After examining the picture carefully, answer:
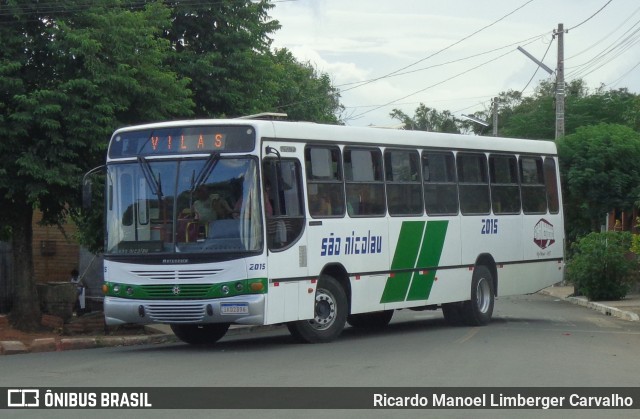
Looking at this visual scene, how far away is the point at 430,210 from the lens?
1891cm

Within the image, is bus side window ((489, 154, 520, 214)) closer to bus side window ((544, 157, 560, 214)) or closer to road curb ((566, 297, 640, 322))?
bus side window ((544, 157, 560, 214))

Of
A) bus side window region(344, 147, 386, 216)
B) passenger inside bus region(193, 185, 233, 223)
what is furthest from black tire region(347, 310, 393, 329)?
passenger inside bus region(193, 185, 233, 223)

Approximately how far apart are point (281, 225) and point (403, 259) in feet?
11.3

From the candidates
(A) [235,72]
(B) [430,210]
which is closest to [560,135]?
(A) [235,72]

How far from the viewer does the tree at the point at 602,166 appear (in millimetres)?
30734

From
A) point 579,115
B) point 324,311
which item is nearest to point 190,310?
point 324,311

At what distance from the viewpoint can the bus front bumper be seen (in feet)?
48.6

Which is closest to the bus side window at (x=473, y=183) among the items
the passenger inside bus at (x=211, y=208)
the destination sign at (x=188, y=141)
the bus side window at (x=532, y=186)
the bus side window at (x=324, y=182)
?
the bus side window at (x=532, y=186)

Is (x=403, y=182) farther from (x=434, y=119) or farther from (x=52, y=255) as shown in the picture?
(x=434, y=119)

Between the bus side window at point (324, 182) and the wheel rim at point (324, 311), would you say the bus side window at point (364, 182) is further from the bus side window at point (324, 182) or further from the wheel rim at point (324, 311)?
the wheel rim at point (324, 311)

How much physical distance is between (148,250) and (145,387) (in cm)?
410

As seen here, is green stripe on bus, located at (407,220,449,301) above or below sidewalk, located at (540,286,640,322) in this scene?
above

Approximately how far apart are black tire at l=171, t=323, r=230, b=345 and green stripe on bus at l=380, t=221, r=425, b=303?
2.69 metres

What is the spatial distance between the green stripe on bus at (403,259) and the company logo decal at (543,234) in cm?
432
